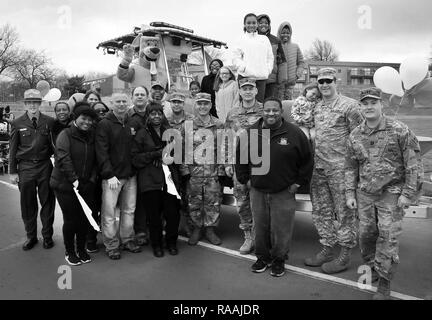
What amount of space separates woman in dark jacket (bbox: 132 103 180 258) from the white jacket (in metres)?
1.43

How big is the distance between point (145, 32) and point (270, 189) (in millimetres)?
4908

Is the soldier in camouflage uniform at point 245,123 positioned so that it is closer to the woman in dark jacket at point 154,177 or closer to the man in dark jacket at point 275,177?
the man in dark jacket at point 275,177

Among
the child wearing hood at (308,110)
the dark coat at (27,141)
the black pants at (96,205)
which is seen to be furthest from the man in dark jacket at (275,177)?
the dark coat at (27,141)

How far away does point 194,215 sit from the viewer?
Answer: 449 cm

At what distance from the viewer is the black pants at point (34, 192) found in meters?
4.32

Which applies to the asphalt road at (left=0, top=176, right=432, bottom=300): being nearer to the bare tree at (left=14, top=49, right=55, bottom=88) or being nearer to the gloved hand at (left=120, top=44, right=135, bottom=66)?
the gloved hand at (left=120, top=44, right=135, bottom=66)

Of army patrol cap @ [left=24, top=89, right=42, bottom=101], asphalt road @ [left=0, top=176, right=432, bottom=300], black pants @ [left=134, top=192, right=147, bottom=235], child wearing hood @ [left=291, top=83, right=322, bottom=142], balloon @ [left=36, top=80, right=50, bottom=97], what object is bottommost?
asphalt road @ [left=0, top=176, right=432, bottom=300]

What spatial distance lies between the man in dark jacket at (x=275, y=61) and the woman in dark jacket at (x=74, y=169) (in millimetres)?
2550

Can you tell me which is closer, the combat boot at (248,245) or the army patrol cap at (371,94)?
the army patrol cap at (371,94)

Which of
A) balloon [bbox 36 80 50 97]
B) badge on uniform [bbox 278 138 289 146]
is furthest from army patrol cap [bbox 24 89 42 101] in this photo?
badge on uniform [bbox 278 138 289 146]

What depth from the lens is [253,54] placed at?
493cm

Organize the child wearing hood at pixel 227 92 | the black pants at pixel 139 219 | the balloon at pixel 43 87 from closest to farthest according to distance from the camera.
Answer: the black pants at pixel 139 219 → the child wearing hood at pixel 227 92 → the balloon at pixel 43 87

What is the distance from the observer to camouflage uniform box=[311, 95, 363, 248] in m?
3.55

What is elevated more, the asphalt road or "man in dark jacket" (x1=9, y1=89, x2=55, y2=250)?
"man in dark jacket" (x1=9, y1=89, x2=55, y2=250)
